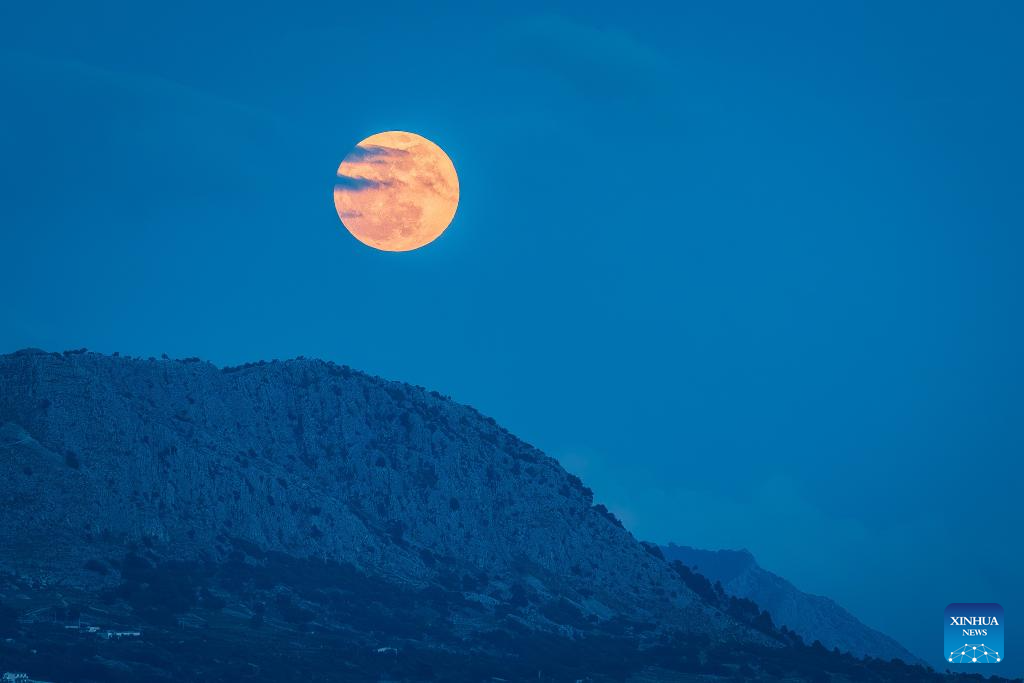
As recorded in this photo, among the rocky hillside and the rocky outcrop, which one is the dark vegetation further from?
the rocky outcrop

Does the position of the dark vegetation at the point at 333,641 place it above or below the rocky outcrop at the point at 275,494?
below

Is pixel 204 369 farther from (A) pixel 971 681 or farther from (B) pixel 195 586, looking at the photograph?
(A) pixel 971 681

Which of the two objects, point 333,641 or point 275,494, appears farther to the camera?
point 275,494

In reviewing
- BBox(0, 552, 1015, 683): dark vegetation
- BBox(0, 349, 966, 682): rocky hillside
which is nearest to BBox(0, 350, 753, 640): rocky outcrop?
BBox(0, 349, 966, 682): rocky hillside

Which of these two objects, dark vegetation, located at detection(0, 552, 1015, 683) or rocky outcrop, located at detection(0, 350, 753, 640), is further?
rocky outcrop, located at detection(0, 350, 753, 640)

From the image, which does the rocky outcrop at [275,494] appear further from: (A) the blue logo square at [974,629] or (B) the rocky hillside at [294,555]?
(A) the blue logo square at [974,629]

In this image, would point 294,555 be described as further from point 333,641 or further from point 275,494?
point 333,641

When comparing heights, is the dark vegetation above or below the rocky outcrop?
below

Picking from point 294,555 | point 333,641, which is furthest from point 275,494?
point 333,641

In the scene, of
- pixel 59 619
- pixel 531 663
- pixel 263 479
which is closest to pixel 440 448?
pixel 263 479

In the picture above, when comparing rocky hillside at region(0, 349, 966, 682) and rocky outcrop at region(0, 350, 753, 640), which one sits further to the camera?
rocky outcrop at region(0, 350, 753, 640)

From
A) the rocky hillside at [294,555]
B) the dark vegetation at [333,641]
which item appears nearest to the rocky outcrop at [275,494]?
the rocky hillside at [294,555]

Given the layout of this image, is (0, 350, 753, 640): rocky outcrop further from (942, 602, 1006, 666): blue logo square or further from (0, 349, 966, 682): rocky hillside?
(942, 602, 1006, 666): blue logo square

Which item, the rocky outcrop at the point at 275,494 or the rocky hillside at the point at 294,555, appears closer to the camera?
the rocky hillside at the point at 294,555
